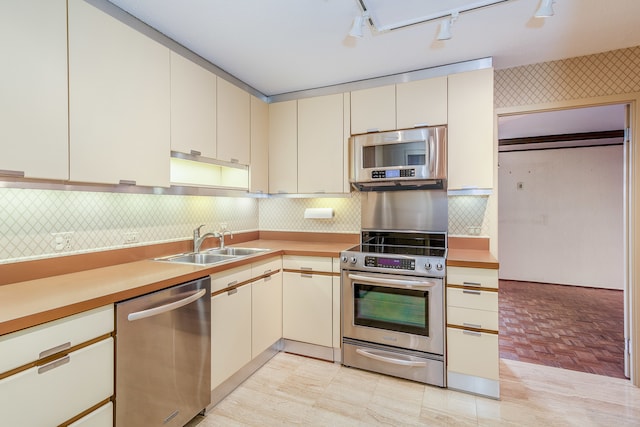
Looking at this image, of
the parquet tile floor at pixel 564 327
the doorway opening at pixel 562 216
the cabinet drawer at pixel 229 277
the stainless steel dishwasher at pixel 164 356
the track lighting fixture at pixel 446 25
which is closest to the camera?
the stainless steel dishwasher at pixel 164 356

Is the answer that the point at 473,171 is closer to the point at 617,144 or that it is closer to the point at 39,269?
the point at 39,269

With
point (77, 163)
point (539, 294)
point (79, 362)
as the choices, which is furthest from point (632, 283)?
point (77, 163)

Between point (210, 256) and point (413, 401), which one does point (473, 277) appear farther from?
point (210, 256)

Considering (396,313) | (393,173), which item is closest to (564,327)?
(396,313)

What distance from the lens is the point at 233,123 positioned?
2.67 metres

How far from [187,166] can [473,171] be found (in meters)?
2.36

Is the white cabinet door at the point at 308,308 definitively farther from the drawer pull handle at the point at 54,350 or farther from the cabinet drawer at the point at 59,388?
the drawer pull handle at the point at 54,350

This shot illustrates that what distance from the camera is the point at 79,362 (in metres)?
1.26

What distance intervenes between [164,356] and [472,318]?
1968 mm

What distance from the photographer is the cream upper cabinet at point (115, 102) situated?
5.08ft

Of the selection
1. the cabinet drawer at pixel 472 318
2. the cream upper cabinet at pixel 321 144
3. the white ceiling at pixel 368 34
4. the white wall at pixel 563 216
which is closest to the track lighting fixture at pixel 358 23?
the white ceiling at pixel 368 34

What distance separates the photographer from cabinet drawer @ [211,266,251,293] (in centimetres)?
199

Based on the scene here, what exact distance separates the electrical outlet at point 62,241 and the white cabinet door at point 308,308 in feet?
5.05

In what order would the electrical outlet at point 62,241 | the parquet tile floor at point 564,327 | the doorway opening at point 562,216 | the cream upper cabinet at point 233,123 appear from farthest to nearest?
the doorway opening at point 562,216, the parquet tile floor at point 564,327, the cream upper cabinet at point 233,123, the electrical outlet at point 62,241
